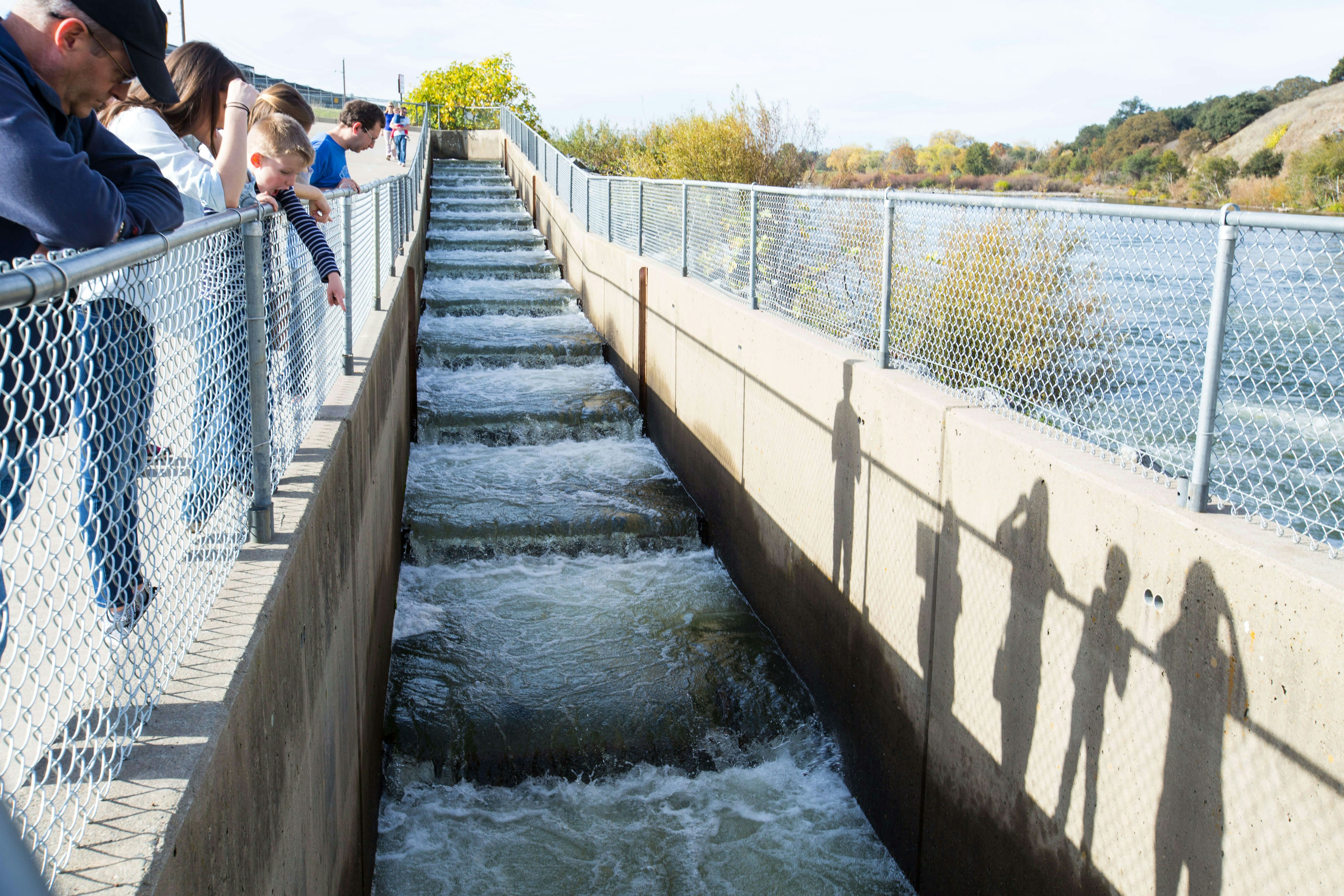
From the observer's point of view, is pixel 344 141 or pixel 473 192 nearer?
pixel 344 141

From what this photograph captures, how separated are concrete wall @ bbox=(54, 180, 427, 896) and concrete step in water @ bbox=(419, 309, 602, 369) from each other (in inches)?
273

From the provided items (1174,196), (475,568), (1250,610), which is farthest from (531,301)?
(1174,196)

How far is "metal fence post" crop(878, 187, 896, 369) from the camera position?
552cm

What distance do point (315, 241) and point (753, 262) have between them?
4.14 meters

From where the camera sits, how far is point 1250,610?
300 cm

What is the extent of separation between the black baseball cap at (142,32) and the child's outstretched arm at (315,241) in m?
2.09

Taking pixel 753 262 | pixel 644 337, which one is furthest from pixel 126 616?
pixel 644 337

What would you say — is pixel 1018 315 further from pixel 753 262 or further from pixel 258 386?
pixel 753 262

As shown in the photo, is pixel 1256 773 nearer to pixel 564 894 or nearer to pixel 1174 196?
pixel 564 894

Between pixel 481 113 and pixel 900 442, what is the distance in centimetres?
4239

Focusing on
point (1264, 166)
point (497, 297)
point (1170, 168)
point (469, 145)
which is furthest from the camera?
point (1170, 168)

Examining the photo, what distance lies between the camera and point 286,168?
430 cm

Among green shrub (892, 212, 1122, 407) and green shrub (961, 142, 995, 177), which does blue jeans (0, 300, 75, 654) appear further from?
green shrub (961, 142, 995, 177)

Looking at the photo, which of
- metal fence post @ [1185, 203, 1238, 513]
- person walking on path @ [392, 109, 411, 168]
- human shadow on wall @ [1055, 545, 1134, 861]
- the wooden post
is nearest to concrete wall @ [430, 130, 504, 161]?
person walking on path @ [392, 109, 411, 168]
